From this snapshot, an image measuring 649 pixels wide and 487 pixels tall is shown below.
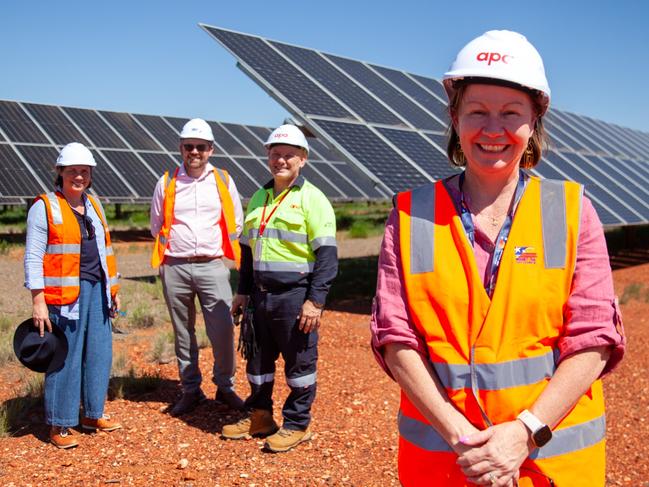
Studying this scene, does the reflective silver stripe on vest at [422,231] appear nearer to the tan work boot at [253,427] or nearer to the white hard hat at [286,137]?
the white hard hat at [286,137]

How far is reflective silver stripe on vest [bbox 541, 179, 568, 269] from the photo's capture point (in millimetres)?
1811

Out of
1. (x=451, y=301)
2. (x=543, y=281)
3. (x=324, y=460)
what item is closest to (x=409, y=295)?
(x=451, y=301)

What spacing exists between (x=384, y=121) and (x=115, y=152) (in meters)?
8.84

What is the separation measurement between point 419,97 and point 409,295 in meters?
11.4

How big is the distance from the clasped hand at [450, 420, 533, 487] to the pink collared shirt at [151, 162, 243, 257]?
359 centimetres

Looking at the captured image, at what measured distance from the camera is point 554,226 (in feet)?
6.04

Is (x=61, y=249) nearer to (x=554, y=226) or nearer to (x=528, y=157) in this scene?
(x=528, y=157)

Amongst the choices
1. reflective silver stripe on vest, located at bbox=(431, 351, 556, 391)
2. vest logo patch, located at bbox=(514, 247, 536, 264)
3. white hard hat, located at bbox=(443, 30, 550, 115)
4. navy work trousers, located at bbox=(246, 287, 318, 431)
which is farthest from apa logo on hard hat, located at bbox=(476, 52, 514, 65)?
navy work trousers, located at bbox=(246, 287, 318, 431)

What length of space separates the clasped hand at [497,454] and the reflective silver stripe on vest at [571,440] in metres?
0.05

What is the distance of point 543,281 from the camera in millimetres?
1802

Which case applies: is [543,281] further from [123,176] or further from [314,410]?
[123,176]

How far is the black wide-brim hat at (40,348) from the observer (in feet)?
14.8

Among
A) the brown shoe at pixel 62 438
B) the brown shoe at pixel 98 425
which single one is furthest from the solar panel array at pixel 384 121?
the brown shoe at pixel 62 438

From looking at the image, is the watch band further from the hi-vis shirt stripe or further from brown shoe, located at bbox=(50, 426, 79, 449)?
brown shoe, located at bbox=(50, 426, 79, 449)
